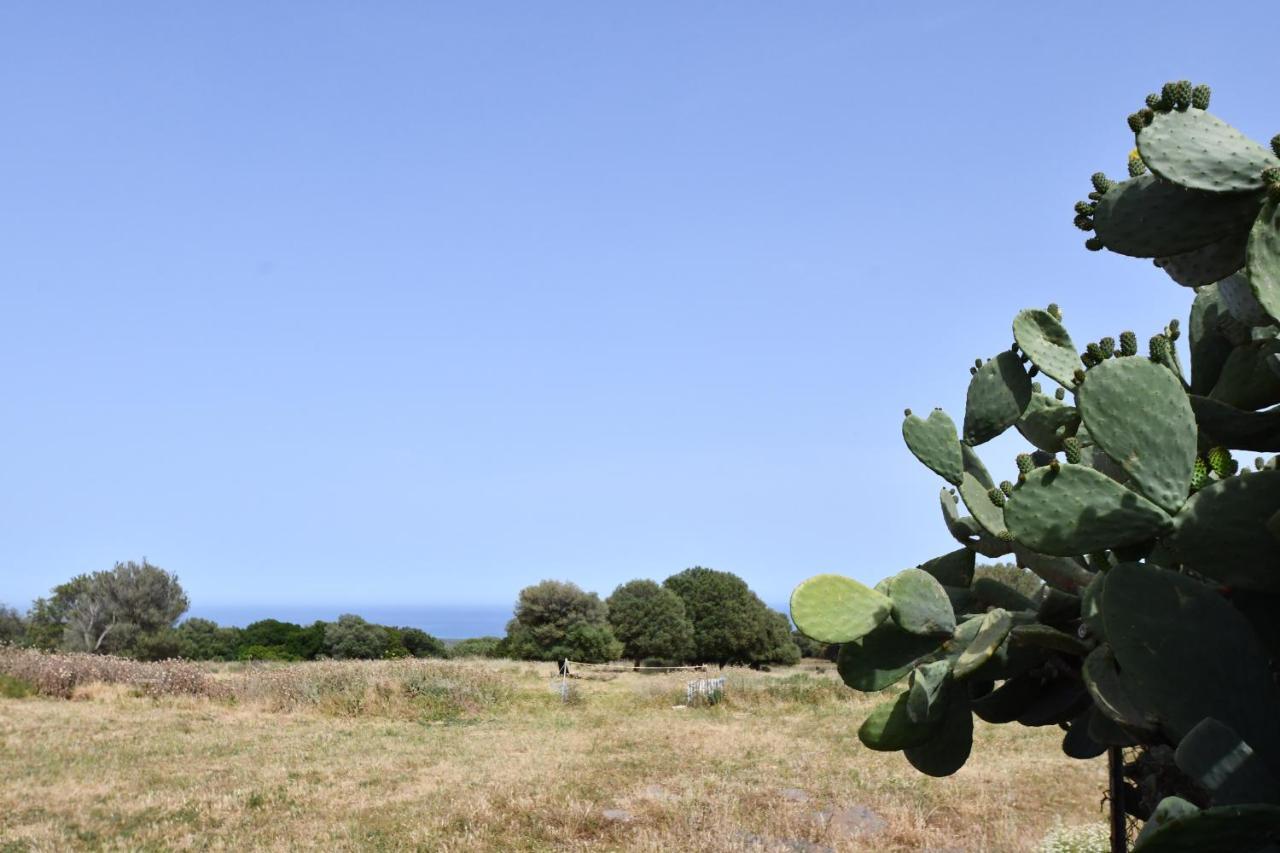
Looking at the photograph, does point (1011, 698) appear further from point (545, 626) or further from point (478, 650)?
point (478, 650)

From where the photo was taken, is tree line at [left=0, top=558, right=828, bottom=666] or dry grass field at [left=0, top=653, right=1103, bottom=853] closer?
dry grass field at [left=0, top=653, right=1103, bottom=853]

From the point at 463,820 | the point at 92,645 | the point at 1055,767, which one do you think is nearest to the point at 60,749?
the point at 463,820

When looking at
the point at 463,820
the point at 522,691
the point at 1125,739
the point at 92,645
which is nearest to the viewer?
the point at 1125,739

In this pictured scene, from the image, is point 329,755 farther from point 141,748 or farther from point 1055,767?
point 1055,767

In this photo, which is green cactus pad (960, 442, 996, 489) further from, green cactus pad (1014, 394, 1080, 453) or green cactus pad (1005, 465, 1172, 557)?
green cactus pad (1005, 465, 1172, 557)

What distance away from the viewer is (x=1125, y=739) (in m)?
2.46

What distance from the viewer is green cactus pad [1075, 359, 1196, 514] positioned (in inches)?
70.8

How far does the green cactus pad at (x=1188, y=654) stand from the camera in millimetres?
1626

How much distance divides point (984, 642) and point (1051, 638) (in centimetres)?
16

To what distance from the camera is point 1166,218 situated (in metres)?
1.84

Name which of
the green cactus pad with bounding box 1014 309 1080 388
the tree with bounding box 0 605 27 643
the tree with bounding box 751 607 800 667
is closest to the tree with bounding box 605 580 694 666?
the tree with bounding box 751 607 800 667

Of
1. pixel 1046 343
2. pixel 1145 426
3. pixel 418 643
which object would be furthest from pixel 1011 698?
pixel 418 643

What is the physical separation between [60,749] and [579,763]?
24.1 feet

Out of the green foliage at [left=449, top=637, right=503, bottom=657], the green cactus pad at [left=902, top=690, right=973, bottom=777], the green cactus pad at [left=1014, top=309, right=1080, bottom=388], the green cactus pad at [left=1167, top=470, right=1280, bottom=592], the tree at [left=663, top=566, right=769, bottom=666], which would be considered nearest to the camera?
the green cactus pad at [left=1167, top=470, right=1280, bottom=592]
